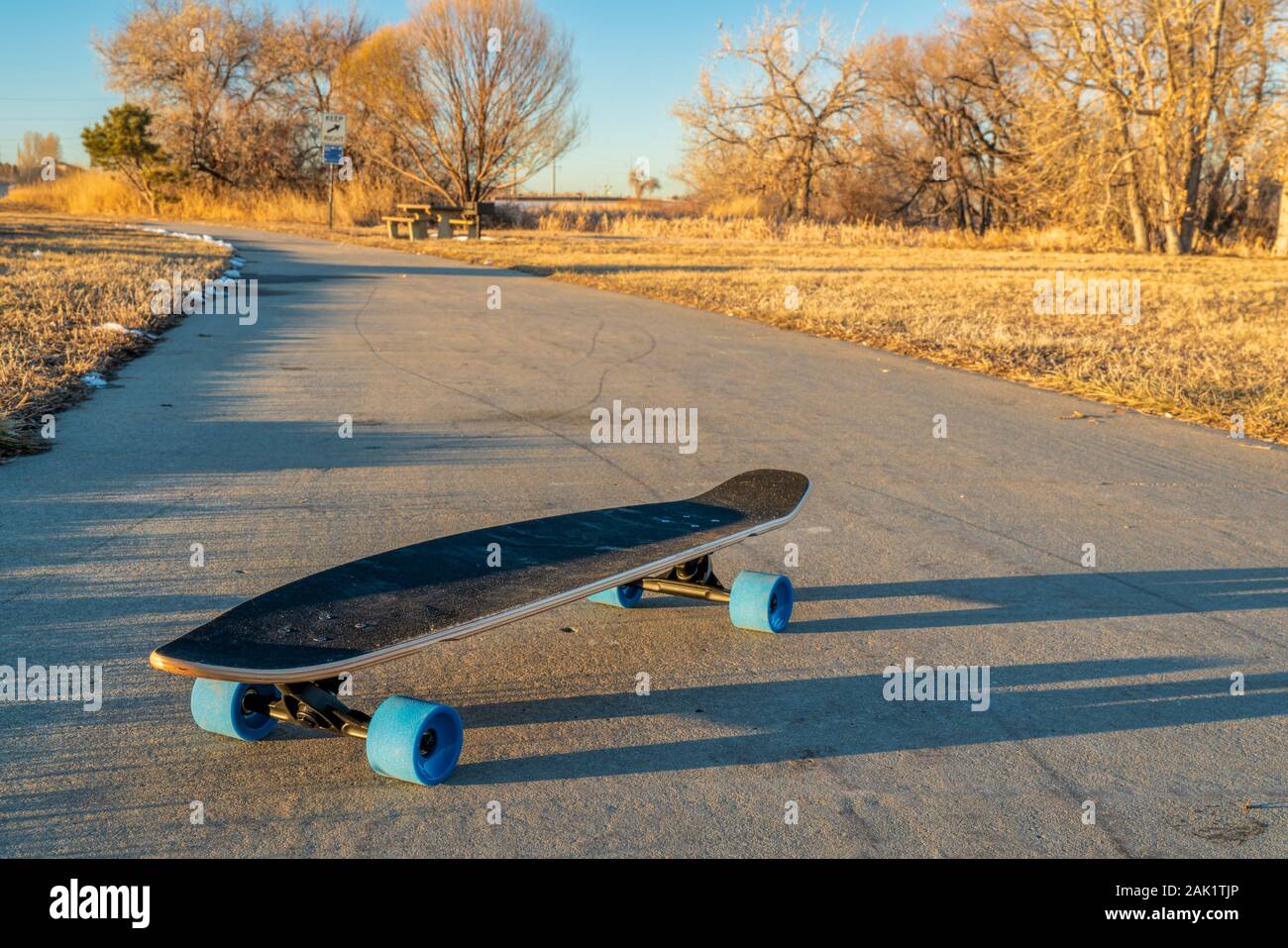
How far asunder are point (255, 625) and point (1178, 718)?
2.61 metres

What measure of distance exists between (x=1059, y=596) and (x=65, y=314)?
9559 mm

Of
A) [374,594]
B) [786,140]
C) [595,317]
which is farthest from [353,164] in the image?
[374,594]

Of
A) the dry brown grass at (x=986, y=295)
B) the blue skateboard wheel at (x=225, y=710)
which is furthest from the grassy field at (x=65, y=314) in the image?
the dry brown grass at (x=986, y=295)

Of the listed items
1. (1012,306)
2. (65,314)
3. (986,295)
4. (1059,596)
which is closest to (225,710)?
(1059,596)

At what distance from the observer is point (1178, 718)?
10.8 ft

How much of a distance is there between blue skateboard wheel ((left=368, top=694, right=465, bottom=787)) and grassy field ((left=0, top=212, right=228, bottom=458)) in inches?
168

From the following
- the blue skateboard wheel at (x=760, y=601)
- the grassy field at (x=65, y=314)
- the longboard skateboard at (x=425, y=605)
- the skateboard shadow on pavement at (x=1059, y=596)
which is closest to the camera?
the longboard skateboard at (x=425, y=605)

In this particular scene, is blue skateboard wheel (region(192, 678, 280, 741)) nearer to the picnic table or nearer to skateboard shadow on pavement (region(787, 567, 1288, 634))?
skateboard shadow on pavement (region(787, 567, 1288, 634))

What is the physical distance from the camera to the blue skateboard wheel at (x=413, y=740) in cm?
275

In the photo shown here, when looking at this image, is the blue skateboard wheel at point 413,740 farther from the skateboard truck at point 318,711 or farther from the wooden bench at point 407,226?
the wooden bench at point 407,226

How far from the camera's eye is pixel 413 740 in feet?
8.98

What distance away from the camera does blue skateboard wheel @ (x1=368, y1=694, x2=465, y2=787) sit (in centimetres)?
275

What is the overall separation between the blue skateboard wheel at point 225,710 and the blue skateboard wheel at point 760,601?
63.8 inches
